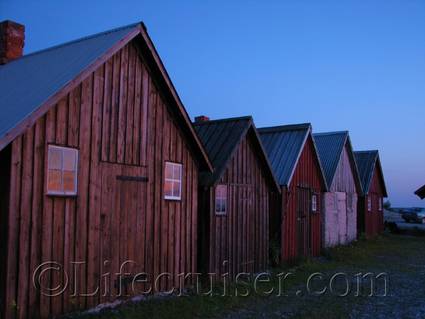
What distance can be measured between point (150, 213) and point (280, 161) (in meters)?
8.93

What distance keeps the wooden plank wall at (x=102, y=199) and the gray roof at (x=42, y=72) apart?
0.40 metres

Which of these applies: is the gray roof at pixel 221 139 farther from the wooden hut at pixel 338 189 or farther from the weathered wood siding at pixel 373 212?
the weathered wood siding at pixel 373 212

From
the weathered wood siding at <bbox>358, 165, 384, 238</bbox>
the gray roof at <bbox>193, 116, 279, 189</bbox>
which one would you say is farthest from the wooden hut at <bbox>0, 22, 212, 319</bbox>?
the weathered wood siding at <bbox>358, 165, 384, 238</bbox>

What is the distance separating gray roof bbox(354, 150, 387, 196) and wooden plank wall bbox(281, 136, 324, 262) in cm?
1025

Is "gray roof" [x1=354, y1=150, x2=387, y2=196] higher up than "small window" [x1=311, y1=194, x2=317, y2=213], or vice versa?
"gray roof" [x1=354, y1=150, x2=387, y2=196]

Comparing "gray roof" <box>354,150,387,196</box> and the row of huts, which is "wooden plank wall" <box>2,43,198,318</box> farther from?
"gray roof" <box>354,150,387,196</box>

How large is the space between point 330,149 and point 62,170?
63.7 feet

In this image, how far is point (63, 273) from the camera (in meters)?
9.02

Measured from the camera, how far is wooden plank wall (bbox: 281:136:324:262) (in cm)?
1853

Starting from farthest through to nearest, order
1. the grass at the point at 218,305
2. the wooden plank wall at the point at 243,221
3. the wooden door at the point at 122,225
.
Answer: the wooden plank wall at the point at 243,221
the wooden door at the point at 122,225
the grass at the point at 218,305

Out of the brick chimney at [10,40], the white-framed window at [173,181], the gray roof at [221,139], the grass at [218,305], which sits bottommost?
the grass at [218,305]

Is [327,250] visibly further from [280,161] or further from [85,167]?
[85,167]

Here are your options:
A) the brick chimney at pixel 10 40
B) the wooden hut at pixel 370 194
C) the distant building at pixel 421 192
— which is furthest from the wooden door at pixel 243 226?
the wooden hut at pixel 370 194

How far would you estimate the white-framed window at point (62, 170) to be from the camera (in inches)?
345
